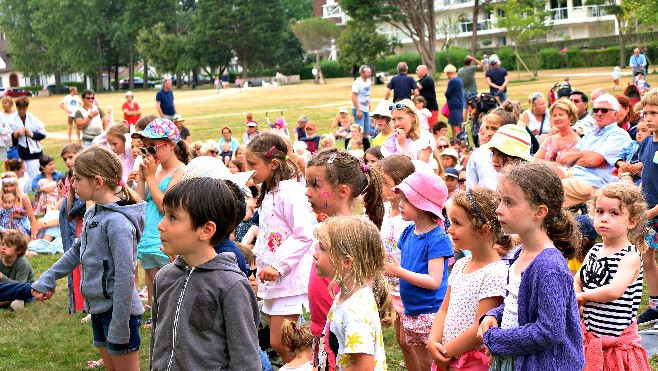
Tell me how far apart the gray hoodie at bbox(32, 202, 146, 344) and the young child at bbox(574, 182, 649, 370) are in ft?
9.25

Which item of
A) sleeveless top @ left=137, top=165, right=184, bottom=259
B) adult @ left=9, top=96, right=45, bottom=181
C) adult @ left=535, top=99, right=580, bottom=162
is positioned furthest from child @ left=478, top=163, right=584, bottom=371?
adult @ left=9, top=96, right=45, bottom=181

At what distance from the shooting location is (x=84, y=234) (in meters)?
5.62

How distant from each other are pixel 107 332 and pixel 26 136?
11.0 meters

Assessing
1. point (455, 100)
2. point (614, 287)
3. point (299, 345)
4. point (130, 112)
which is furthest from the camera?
point (130, 112)

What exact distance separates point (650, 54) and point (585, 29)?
2682cm

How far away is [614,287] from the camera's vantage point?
4.77 m

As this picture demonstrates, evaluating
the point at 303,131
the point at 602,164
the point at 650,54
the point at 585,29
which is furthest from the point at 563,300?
the point at 585,29

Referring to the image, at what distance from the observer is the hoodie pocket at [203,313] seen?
12.4 feet

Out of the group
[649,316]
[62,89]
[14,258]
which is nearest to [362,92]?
[14,258]

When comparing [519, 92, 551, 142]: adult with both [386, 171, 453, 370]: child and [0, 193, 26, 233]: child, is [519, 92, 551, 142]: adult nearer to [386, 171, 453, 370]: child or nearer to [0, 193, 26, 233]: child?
[0, 193, 26, 233]: child

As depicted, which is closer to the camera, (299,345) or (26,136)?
(299,345)

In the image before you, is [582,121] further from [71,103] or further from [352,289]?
[71,103]

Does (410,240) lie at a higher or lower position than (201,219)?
lower

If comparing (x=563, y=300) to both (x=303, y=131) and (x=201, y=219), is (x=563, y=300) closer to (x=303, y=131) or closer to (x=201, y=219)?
(x=201, y=219)
